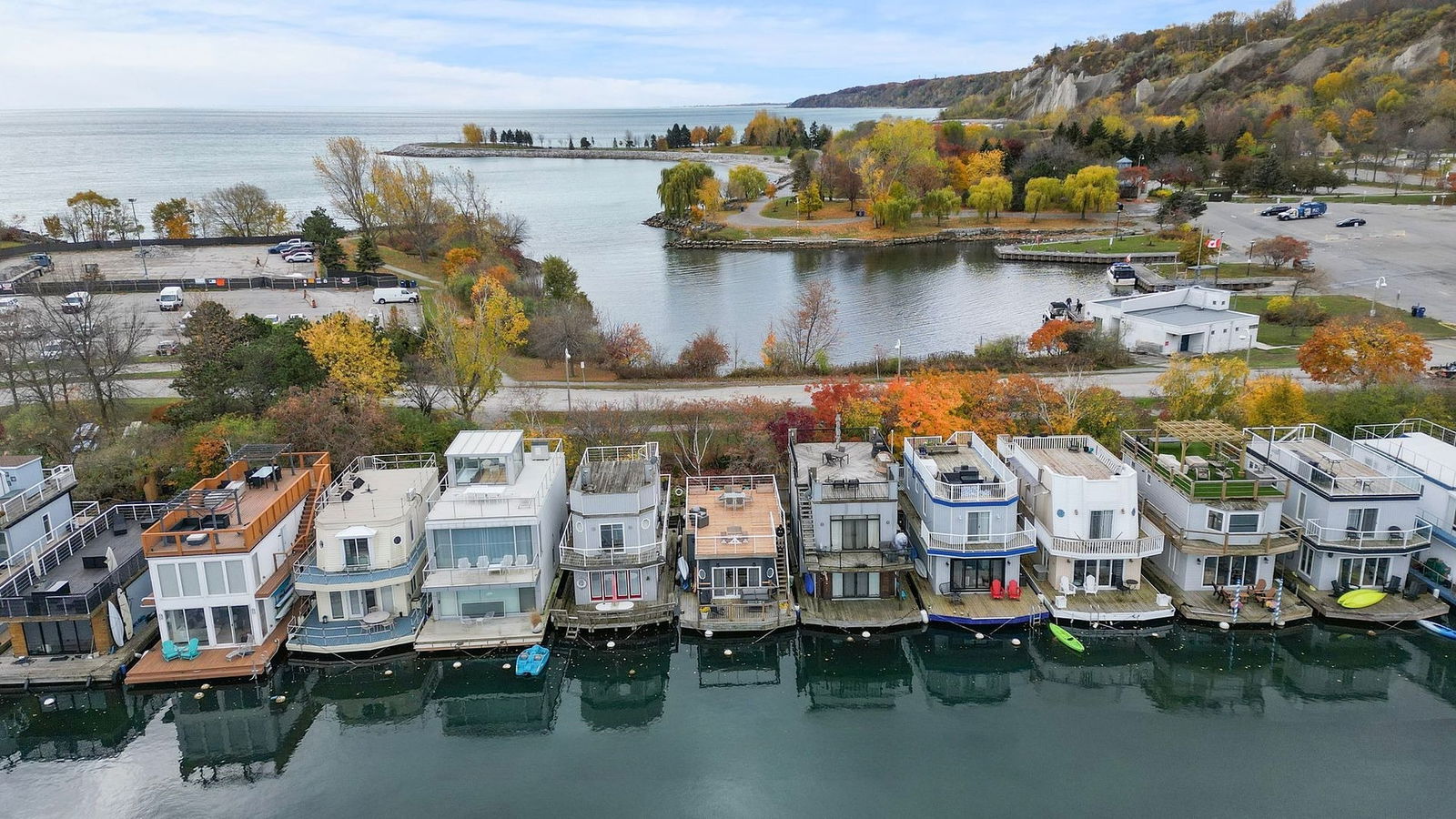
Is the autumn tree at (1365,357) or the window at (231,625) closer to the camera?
the window at (231,625)

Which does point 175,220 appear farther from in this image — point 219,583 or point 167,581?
point 219,583

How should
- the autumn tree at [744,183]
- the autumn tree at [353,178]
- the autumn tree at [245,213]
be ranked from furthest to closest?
the autumn tree at [744,183], the autumn tree at [245,213], the autumn tree at [353,178]

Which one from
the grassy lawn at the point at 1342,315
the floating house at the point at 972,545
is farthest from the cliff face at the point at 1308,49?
the floating house at the point at 972,545

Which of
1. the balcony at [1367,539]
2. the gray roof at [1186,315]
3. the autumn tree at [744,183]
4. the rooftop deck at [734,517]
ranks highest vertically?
the autumn tree at [744,183]

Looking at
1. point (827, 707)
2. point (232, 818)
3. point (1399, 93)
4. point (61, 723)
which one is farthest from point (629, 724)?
point (1399, 93)

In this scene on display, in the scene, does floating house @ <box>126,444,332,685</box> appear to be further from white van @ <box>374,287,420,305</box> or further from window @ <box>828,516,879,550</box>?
white van @ <box>374,287,420,305</box>

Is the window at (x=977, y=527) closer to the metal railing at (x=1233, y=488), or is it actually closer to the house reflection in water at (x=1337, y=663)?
the metal railing at (x=1233, y=488)

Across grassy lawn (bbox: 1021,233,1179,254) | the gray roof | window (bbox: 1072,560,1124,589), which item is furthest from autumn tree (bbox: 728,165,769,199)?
window (bbox: 1072,560,1124,589)
